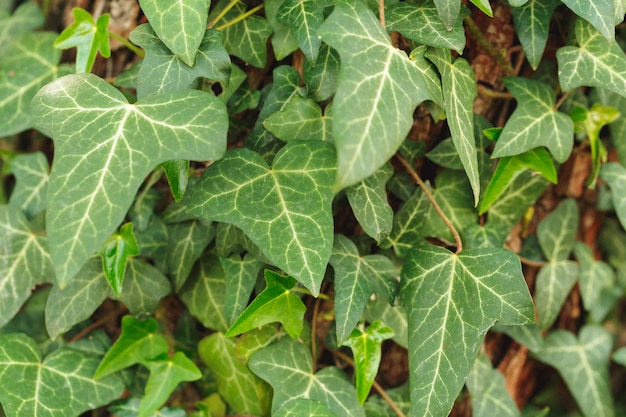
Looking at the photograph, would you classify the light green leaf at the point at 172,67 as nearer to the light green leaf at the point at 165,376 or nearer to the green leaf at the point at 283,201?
the green leaf at the point at 283,201

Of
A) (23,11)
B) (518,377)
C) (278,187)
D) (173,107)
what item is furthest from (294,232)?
(23,11)

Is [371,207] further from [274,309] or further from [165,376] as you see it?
[165,376]

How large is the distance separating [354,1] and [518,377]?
0.91m

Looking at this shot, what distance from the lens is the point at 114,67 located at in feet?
3.90

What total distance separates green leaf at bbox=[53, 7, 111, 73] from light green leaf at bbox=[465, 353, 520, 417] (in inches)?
35.1

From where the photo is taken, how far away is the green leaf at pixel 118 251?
0.92 metres

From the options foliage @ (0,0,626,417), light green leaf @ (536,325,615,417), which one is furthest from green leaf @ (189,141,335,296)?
light green leaf @ (536,325,615,417)

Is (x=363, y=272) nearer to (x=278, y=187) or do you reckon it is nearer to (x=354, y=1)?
(x=278, y=187)

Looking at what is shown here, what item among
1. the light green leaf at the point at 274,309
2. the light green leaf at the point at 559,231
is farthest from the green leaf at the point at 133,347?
the light green leaf at the point at 559,231

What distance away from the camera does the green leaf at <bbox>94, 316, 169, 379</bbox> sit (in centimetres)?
101

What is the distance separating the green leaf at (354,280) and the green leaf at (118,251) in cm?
33

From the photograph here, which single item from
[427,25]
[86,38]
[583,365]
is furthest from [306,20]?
[583,365]

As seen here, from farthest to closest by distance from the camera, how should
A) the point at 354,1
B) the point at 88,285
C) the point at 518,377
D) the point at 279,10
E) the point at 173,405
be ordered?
the point at 518,377 < the point at 173,405 < the point at 88,285 < the point at 279,10 < the point at 354,1

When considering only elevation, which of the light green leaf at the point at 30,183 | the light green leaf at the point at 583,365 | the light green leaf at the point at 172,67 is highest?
the light green leaf at the point at 172,67
